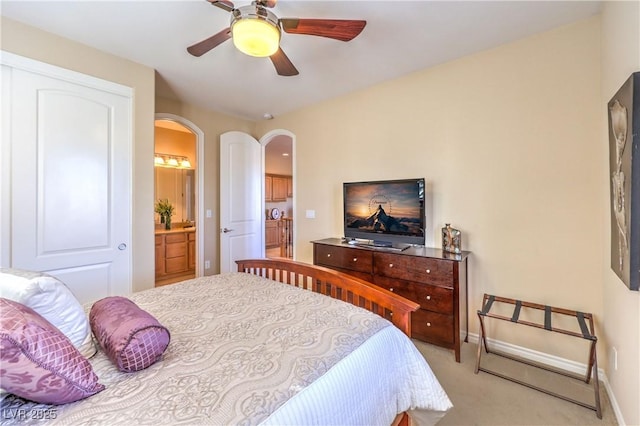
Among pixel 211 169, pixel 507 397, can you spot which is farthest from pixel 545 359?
pixel 211 169

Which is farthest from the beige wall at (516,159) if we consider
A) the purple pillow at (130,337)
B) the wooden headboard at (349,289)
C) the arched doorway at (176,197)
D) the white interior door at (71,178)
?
the arched doorway at (176,197)

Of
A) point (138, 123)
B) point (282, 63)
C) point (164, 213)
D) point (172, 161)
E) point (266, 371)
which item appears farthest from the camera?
point (172, 161)

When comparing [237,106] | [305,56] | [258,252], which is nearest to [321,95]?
[305,56]

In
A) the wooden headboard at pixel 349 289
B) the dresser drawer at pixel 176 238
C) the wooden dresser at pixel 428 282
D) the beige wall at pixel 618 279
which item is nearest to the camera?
the beige wall at pixel 618 279

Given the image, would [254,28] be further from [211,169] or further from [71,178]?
[211,169]

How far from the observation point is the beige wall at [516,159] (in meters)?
2.10

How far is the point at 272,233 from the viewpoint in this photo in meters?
8.34

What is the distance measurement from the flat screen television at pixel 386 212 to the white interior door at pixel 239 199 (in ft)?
5.82

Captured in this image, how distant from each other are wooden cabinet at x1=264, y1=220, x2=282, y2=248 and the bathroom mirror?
106 inches

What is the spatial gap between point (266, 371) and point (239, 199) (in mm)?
3531

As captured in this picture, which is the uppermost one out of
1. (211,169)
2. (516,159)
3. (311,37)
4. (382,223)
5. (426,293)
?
(311,37)

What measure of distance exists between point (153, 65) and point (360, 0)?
7.05 ft

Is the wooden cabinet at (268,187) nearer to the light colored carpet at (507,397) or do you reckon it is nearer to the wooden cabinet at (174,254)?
the wooden cabinet at (174,254)

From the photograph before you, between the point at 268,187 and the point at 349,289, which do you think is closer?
the point at 349,289
